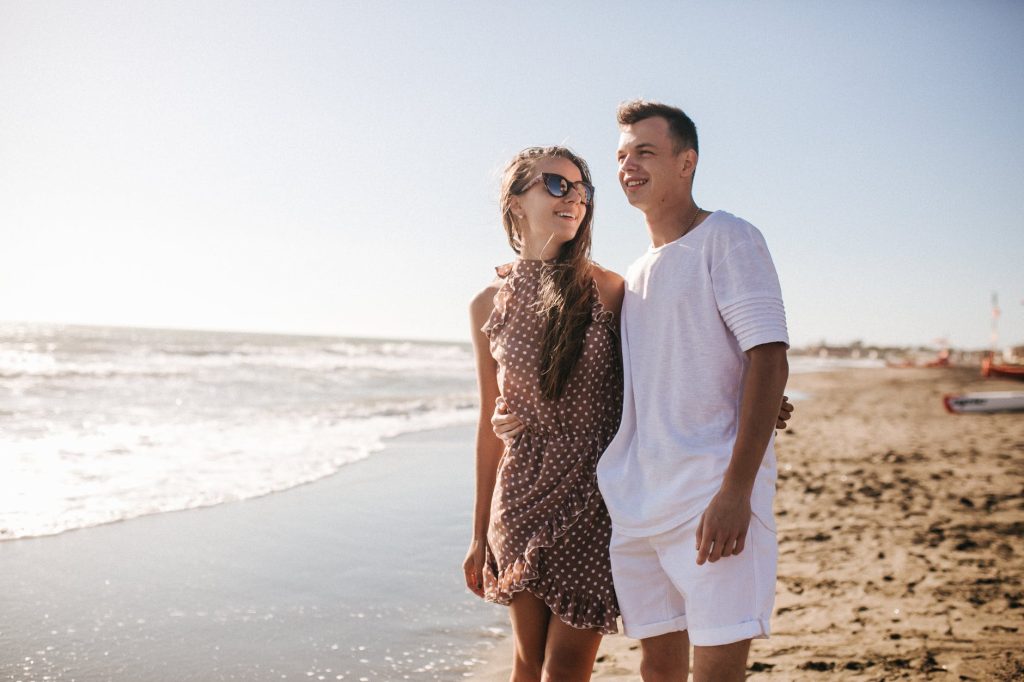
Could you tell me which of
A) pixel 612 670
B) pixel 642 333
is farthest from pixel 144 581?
pixel 642 333

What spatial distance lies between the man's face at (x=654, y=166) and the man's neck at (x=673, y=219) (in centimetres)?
2

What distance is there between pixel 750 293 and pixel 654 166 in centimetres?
53

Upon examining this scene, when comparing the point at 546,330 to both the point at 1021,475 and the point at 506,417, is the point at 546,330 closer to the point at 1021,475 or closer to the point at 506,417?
the point at 506,417

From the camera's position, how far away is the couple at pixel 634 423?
1856 millimetres

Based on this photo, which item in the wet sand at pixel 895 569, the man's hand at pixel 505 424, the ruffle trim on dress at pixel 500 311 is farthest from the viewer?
the wet sand at pixel 895 569

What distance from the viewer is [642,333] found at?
83.5 inches

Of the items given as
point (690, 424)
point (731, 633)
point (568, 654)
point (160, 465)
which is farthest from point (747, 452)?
point (160, 465)

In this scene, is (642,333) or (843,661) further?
(843,661)

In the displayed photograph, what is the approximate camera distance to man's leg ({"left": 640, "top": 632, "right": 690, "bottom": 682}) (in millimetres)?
2098

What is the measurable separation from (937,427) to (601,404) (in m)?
13.1

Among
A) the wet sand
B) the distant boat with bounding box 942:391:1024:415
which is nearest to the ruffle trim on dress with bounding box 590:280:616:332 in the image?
the wet sand

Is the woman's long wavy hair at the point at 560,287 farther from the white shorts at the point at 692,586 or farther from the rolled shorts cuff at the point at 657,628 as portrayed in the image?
the rolled shorts cuff at the point at 657,628

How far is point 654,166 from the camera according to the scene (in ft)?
6.91

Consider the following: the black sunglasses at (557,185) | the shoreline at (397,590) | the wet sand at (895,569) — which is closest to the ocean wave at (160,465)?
the shoreline at (397,590)
